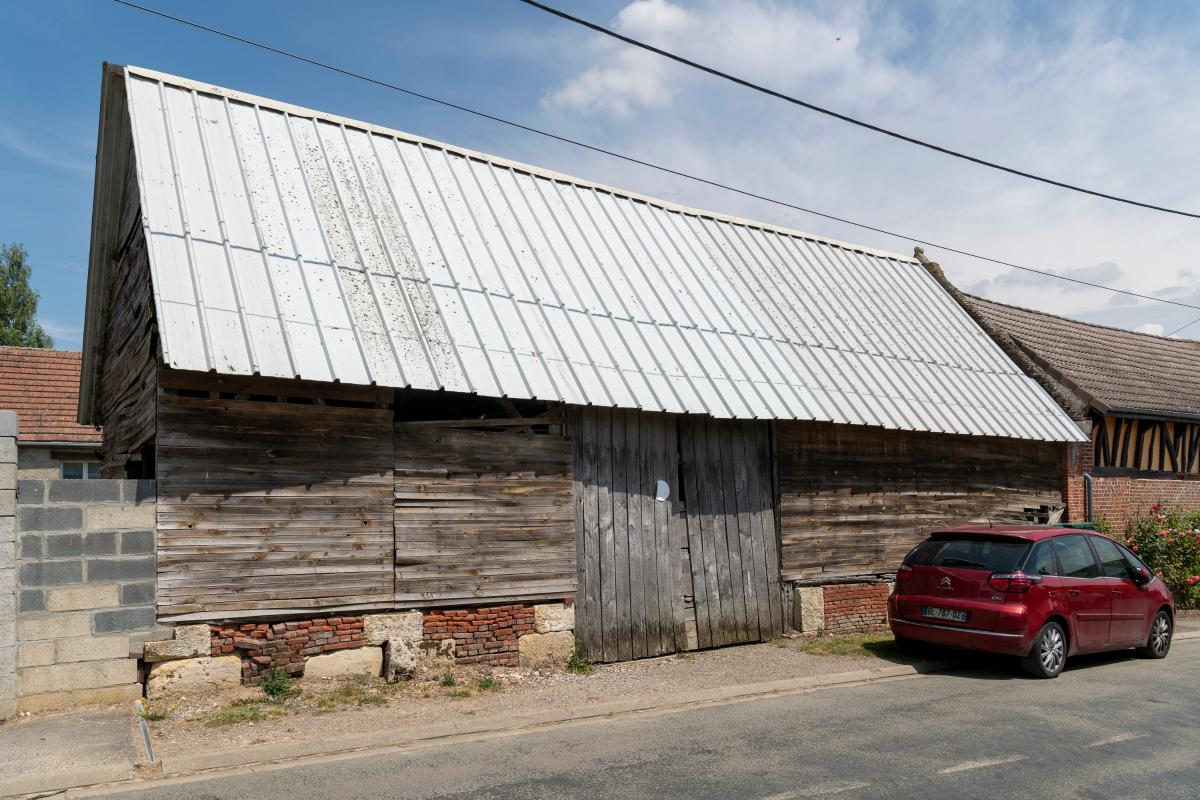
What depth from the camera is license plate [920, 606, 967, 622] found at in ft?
32.3

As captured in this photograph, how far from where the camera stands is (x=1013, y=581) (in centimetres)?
955

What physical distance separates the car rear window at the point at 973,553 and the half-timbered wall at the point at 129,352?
8.64 meters

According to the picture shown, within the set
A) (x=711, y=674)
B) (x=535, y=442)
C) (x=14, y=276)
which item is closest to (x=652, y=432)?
(x=535, y=442)

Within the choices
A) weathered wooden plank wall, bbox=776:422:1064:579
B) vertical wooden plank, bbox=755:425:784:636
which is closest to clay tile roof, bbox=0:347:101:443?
vertical wooden plank, bbox=755:425:784:636

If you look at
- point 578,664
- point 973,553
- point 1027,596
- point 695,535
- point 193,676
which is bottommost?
point 578,664

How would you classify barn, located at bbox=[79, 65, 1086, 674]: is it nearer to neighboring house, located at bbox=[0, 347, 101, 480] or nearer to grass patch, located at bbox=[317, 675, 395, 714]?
grass patch, located at bbox=[317, 675, 395, 714]

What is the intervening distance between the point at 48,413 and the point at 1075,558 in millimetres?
22411

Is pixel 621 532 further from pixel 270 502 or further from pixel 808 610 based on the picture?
pixel 270 502

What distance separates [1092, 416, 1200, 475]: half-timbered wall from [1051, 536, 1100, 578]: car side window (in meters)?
7.24

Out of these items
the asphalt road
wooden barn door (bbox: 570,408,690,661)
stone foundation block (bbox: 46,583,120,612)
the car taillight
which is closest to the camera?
the asphalt road

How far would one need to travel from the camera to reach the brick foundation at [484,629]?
30.7ft

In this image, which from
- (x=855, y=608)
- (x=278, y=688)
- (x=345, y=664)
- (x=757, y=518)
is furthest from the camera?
(x=855, y=608)

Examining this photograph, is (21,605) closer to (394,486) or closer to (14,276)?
(394,486)

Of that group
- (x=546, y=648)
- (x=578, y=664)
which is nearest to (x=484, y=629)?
(x=546, y=648)
